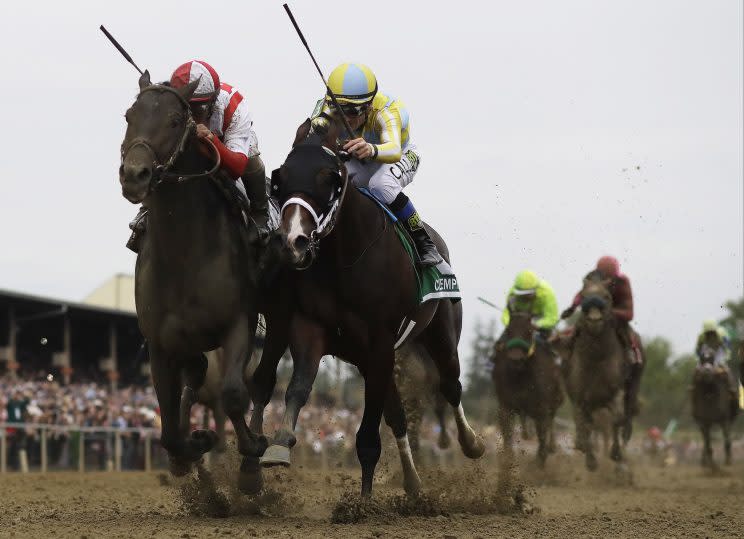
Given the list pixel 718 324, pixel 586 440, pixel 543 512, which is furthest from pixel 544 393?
pixel 718 324

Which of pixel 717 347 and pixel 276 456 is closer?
pixel 276 456

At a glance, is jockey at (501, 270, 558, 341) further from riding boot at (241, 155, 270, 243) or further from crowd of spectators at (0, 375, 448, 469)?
riding boot at (241, 155, 270, 243)

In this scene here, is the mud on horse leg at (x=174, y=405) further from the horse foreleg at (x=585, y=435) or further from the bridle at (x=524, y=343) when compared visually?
the horse foreleg at (x=585, y=435)

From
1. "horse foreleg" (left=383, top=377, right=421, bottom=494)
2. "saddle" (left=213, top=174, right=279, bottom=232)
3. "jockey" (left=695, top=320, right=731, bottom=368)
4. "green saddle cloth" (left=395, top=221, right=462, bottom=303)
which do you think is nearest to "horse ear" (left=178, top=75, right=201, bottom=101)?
"saddle" (left=213, top=174, right=279, bottom=232)

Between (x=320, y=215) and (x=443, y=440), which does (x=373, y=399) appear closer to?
(x=320, y=215)

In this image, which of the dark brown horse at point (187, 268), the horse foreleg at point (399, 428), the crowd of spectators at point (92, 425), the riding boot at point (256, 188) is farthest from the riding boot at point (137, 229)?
the crowd of spectators at point (92, 425)

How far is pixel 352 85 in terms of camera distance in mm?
8648

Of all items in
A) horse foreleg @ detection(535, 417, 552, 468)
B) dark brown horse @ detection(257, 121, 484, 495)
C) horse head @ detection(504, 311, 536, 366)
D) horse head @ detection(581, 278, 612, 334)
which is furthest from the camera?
horse foreleg @ detection(535, 417, 552, 468)

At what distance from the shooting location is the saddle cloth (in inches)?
349

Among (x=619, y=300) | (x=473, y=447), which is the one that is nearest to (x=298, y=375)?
(x=473, y=447)

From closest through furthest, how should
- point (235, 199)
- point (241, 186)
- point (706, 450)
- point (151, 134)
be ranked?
point (151, 134), point (235, 199), point (241, 186), point (706, 450)

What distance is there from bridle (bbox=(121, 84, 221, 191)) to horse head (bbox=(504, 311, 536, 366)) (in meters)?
8.53

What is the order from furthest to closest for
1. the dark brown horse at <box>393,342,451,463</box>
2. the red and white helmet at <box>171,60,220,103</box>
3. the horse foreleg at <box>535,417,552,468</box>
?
the horse foreleg at <box>535,417,552,468</box>, the dark brown horse at <box>393,342,451,463</box>, the red and white helmet at <box>171,60,220,103</box>

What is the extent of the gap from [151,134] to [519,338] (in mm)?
9156
